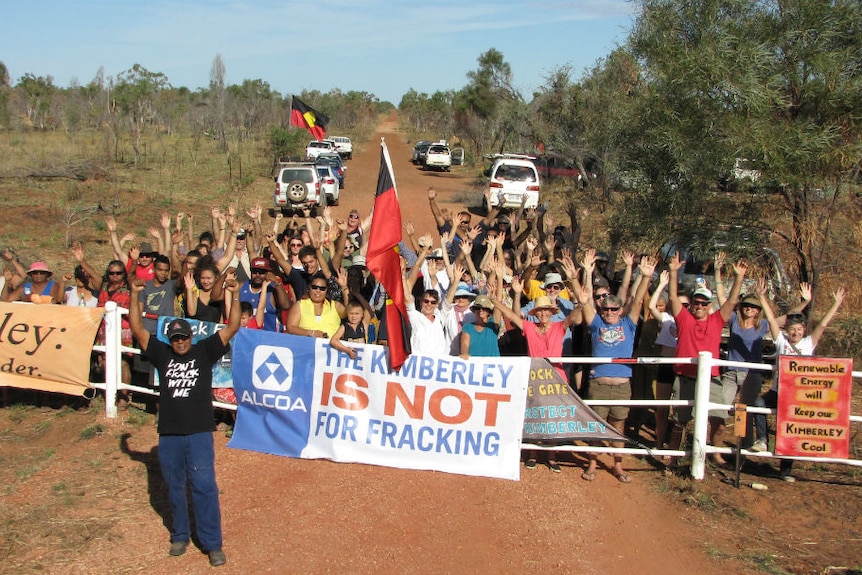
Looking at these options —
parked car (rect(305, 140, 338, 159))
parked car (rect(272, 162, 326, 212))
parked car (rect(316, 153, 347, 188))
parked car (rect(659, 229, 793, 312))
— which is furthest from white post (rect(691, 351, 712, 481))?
parked car (rect(305, 140, 338, 159))

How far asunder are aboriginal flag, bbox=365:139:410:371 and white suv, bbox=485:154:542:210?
17.0 metres

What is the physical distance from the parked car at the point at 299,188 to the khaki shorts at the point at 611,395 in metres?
18.7

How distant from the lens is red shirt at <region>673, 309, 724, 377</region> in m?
7.54

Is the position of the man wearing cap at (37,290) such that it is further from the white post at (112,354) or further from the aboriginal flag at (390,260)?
the aboriginal flag at (390,260)

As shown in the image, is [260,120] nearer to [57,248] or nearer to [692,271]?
[57,248]

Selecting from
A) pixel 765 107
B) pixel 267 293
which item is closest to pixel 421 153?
pixel 765 107

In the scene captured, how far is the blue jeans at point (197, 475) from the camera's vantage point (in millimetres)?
5676

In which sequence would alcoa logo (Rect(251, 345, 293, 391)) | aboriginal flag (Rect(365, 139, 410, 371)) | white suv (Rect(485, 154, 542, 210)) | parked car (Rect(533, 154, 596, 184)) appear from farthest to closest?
parked car (Rect(533, 154, 596, 184)) < white suv (Rect(485, 154, 542, 210)) < alcoa logo (Rect(251, 345, 293, 391)) < aboriginal flag (Rect(365, 139, 410, 371))

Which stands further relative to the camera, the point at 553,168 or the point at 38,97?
the point at 38,97

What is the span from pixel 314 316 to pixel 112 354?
2.33m

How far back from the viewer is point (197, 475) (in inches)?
223

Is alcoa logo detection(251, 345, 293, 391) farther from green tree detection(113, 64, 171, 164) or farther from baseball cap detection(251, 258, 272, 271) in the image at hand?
green tree detection(113, 64, 171, 164)

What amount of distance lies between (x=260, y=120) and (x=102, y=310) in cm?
5677

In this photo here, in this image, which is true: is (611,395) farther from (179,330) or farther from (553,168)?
(553,168)
